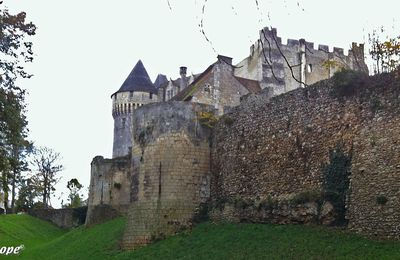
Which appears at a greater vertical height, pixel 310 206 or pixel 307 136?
pixel 307 136

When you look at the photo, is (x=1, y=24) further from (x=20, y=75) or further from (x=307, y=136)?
(x=307, y=136)

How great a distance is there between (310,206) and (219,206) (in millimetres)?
5110

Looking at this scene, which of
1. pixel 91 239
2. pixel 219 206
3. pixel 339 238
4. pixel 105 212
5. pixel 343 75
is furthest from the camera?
pixel 105 212

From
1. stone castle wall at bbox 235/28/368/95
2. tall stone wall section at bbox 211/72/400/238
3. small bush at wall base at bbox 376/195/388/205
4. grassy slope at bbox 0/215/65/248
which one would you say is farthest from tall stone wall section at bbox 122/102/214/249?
stone castle wall at bbox 235/28/368/95

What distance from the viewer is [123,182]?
35.8 metres

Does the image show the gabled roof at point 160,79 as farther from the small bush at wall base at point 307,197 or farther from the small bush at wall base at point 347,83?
the small bush at wall base at point 347,83

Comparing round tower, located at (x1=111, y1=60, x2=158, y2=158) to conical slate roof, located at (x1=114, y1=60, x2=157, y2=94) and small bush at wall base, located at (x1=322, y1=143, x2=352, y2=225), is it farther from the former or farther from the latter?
small bush at wall base, located at (x1=322, y1=143, x2=352, y2=225)

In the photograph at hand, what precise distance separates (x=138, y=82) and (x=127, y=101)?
267cm

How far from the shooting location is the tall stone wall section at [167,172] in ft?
74.5

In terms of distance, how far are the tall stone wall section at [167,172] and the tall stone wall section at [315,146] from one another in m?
0.70

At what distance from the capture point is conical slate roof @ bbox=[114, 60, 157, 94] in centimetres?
6944

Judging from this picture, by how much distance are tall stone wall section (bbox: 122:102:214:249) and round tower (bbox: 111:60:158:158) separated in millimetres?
44381

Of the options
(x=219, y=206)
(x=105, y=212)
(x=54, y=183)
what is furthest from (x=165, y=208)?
(x=54, y=183)

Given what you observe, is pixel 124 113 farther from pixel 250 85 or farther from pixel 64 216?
pixel 250 85
